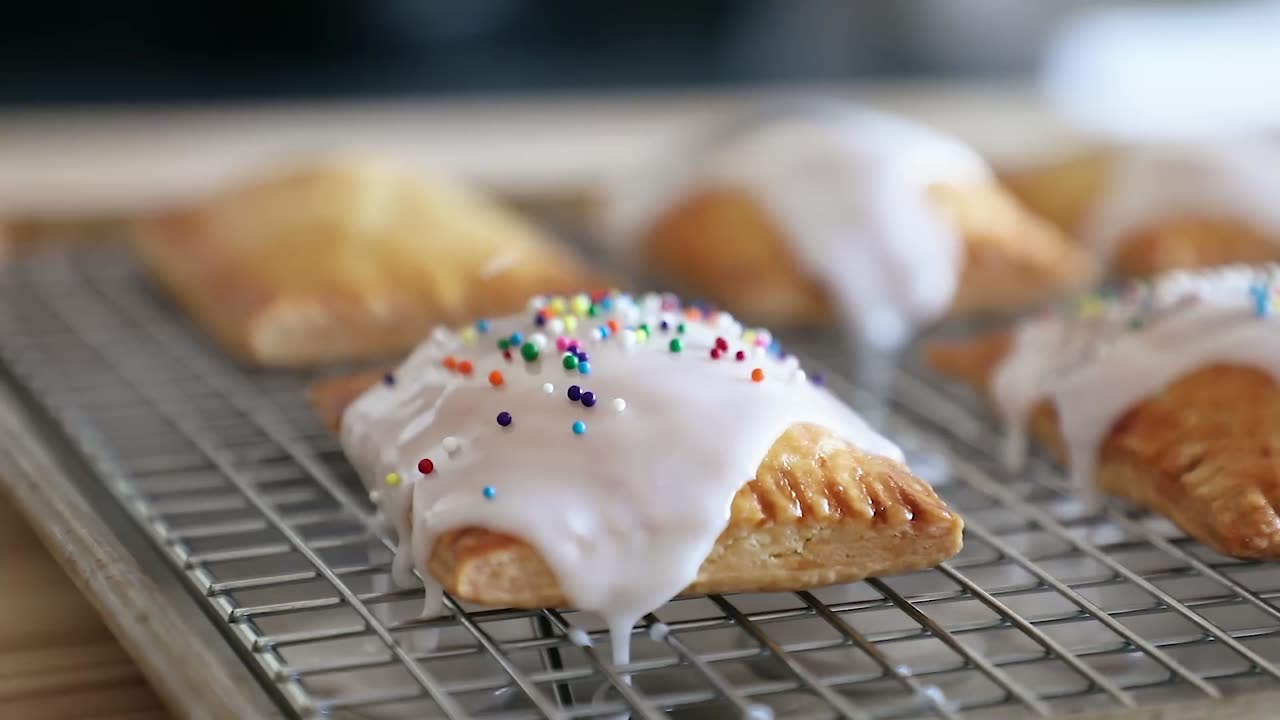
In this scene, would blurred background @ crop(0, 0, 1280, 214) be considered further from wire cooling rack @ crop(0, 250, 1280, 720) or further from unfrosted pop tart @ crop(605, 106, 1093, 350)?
wire cooling rack @ crop(0, 250, 1280, 720)

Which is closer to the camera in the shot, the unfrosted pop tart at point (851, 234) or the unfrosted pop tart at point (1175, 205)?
the unfrosted pop tart at point (851, 234)

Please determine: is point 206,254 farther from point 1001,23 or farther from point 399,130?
point 1001,23

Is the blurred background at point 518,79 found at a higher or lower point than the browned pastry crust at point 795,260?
higher

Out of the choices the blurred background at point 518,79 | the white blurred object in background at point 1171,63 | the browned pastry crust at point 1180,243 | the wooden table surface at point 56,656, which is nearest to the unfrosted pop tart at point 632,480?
the wooden table surface at point 56,656

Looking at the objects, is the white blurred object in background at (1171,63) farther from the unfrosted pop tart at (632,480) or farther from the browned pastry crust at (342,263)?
the unfrosted pop tart at (632,480)

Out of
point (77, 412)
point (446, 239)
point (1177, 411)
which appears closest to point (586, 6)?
point (446, 239)

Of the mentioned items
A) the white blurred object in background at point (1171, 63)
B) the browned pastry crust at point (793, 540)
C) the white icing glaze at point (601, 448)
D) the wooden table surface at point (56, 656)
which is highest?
the white blurred object in background at point (1171, 63)

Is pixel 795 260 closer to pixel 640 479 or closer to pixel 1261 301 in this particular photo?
pixel 1261 301
